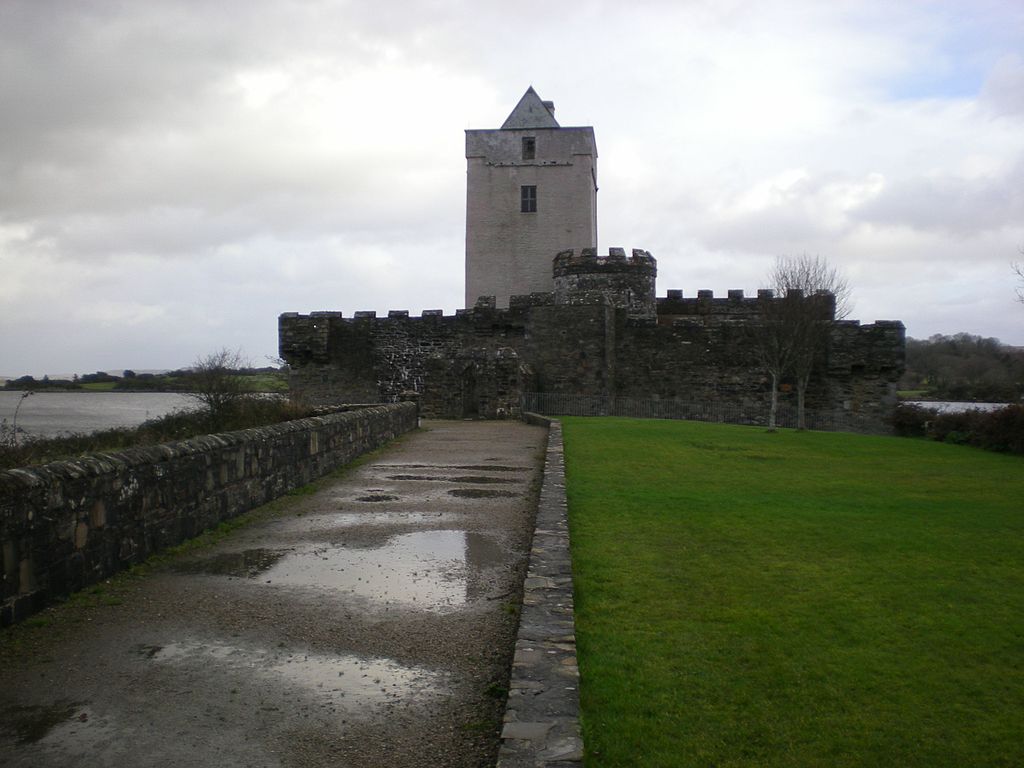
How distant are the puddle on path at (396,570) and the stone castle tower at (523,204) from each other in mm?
29562

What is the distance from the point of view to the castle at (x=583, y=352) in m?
23.9

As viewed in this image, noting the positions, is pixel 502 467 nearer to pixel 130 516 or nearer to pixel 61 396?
pixel 130 516

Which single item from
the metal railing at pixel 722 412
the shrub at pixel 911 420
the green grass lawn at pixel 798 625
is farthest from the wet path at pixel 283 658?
the metal railing at pixel 722 412

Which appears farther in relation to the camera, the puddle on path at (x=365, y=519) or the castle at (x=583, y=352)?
the castle at (x=583, y=352)

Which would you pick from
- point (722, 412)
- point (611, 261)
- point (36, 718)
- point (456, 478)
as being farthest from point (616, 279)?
point (36, 718)

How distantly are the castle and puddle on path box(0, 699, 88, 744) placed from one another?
19445mm

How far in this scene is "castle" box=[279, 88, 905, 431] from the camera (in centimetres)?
2394

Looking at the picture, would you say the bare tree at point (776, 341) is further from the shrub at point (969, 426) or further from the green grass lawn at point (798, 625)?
the green grass lawn at point (798, 625)

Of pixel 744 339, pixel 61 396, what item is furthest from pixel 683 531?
pixel 61 396

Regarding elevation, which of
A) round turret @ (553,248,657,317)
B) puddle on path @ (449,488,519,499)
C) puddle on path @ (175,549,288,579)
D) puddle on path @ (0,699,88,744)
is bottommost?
puddle on path @ (0,699,88,744)

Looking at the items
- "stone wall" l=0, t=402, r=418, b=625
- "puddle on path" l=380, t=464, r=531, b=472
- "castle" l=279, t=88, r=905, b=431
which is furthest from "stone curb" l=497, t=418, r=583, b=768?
"castle" l=279, t=88, r=905, b=431

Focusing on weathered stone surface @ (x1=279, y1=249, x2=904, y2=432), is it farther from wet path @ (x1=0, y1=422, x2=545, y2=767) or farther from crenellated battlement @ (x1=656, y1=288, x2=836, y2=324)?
wet path @ (x1=0, y1=422, x2=545, y2=767)

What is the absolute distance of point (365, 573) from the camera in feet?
20.0

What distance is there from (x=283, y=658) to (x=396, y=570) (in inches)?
75.8
